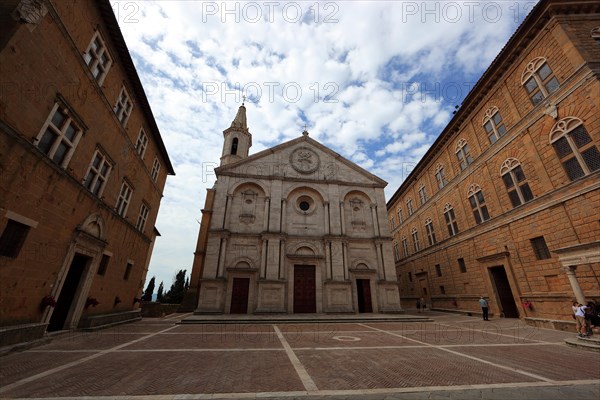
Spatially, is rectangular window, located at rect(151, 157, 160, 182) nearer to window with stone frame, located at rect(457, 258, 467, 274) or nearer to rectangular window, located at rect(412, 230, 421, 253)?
window with stone frame, located at rect(457, 258, 467, 274)

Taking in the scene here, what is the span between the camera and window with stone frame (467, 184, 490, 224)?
20.4 metres

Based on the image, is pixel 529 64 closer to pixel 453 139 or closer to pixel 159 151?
pixel 453 139

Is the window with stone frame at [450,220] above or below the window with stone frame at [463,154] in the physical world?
below

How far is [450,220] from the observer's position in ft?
82.3

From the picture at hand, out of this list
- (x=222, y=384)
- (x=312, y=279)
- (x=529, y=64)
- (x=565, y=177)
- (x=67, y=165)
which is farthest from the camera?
(x=312, y=279)

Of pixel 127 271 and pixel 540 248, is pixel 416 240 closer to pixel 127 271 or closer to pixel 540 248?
pixel 540 248

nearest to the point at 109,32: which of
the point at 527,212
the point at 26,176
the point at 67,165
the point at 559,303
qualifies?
the point at 67,165

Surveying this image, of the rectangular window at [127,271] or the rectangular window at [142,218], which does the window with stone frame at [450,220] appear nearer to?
the rectangular window at [142,218]

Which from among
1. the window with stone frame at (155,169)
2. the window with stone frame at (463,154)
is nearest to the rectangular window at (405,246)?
the window with stone frame at (463,154)

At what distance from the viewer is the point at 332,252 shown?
22.4m

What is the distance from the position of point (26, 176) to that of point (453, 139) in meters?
29.7

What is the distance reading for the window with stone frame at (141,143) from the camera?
1718cm

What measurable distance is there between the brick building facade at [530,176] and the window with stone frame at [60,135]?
22.5 metres

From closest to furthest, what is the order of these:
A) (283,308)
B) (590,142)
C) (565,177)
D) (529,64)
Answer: (590,142) → (565,177) → (529,64) → (283,308)
